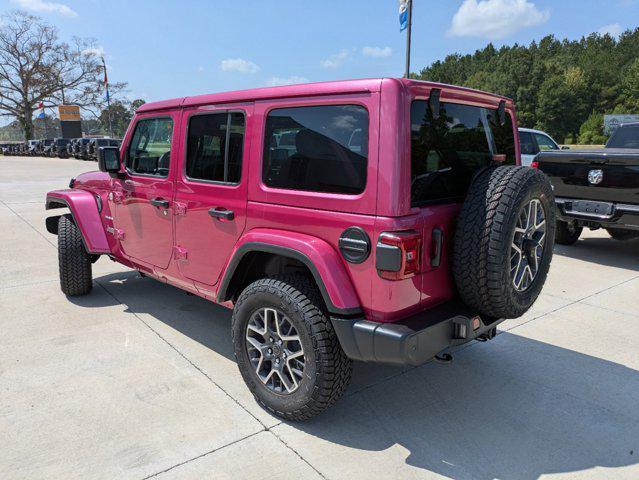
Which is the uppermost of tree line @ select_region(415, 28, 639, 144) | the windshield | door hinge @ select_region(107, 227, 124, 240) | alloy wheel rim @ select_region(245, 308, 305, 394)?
tree line @ select_region(415, 28, 639, 144)

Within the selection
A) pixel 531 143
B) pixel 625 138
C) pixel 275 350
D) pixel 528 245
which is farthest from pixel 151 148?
pixel 531 143

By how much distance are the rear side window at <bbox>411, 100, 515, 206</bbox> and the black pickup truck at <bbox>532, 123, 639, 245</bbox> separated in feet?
11.1

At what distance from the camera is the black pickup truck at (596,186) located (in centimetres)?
575

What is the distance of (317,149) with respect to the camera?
2613 millimetres

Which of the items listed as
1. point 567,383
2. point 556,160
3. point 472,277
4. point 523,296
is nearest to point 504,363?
point 567,383

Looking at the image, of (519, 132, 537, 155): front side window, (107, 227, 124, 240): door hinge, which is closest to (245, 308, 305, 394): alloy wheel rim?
(107, 227, 124, 240): door hinge

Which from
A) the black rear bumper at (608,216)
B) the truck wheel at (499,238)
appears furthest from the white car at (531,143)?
the truck wheel at (499,238)

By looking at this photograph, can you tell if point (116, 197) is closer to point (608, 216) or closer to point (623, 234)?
point (608, 216)

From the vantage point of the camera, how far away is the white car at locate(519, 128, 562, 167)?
10.5 metres

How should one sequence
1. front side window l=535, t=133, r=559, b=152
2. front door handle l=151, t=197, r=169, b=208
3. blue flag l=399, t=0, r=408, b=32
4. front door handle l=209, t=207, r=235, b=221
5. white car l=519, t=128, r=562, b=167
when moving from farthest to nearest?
blue flag l=399, t=0, r=408, b=32 → front side window l=535, t=133, r=559, b=152 → white car l=519, t=128, r=562, b=167 → front door handle l=151, t=197, r=169, b=208 → front door handle l=209, t=207, r=235, b=221

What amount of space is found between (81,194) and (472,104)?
370 cm

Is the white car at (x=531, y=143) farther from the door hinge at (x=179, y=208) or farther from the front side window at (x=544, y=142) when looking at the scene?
the door hinge at (x=179, y=208)

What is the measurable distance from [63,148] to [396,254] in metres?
44.0

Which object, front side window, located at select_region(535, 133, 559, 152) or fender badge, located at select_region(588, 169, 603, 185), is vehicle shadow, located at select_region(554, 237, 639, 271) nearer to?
fender badge, located at select_region(588, 169, 603, 185)
